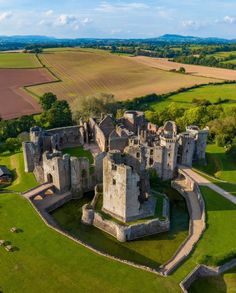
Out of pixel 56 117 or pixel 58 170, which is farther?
pixel 56 117

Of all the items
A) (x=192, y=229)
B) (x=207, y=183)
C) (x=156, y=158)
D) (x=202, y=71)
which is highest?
(x=202, y=71)

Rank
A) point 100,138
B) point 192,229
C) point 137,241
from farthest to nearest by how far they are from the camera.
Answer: point 100,138
point 192,229
point 137,241

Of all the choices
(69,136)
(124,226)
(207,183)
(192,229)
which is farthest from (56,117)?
(192,229)

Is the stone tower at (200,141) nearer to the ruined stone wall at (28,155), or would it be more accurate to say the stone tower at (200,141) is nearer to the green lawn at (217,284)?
the green lawn at (217,284)

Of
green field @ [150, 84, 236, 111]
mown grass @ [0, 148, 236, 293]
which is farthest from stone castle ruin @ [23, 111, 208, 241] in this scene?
green field @ [150, 84, 236, 111]

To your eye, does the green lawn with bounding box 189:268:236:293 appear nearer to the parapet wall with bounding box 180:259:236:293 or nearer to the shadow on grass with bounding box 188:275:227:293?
the shadow on grass with bounding box 188:275:227:293

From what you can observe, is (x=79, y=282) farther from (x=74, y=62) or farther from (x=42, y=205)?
(x=74, y=62)

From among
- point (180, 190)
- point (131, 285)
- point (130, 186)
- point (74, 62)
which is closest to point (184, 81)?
point (74, 62)

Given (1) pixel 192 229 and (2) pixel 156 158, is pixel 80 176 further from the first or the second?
(1) pixel 192 229
